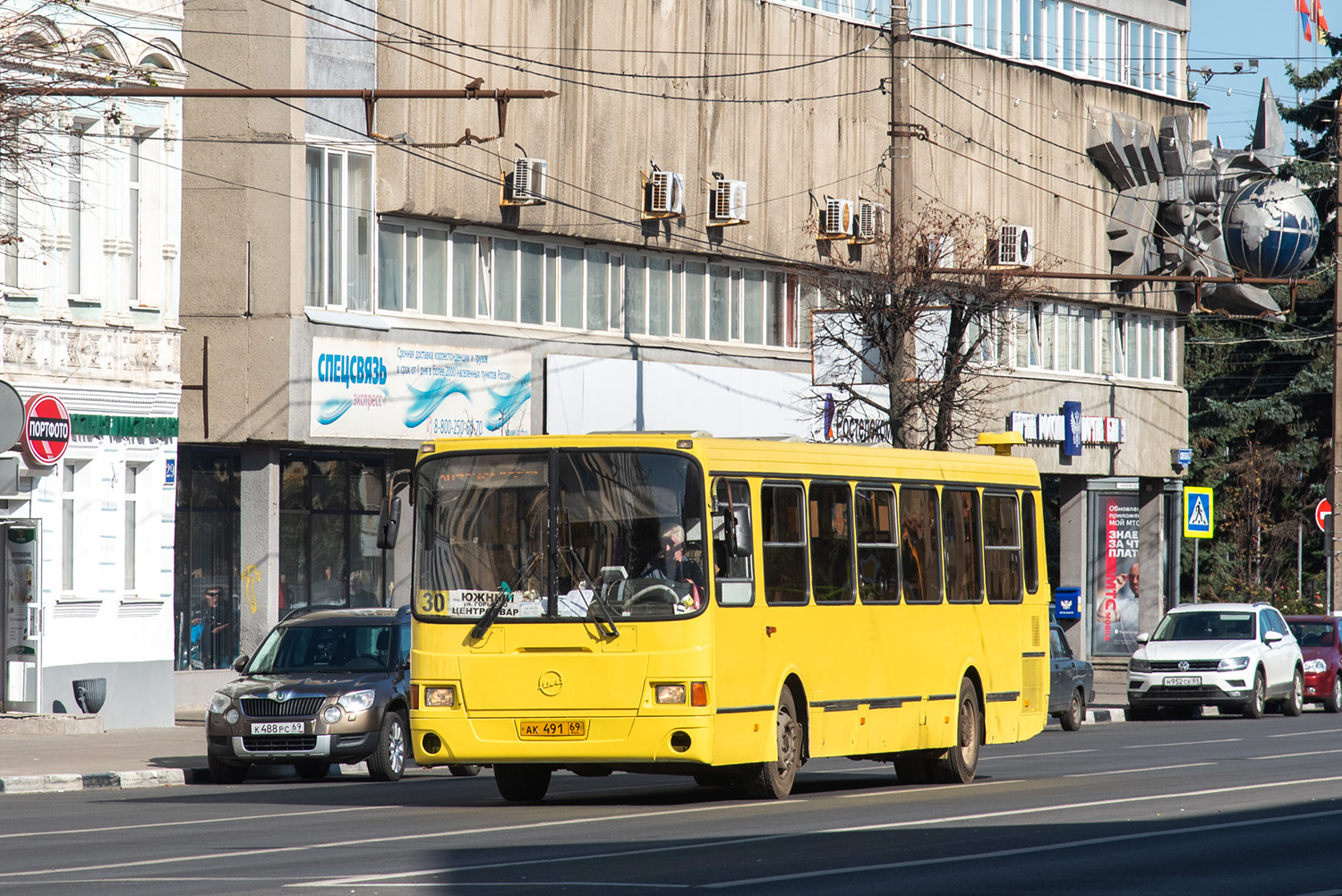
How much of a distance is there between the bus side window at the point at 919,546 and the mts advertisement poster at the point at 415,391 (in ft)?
49.6

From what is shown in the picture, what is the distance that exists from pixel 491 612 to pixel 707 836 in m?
3.34

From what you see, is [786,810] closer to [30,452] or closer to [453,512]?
[453,512]

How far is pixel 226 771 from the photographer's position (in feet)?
73.0

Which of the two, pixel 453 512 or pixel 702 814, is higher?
pixel 453 512

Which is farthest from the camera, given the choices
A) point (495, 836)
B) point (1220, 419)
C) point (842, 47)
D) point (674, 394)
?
point (1220, 419)

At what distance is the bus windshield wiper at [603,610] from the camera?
1706 cm

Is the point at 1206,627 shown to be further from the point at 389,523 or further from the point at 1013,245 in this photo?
the point at 389,523

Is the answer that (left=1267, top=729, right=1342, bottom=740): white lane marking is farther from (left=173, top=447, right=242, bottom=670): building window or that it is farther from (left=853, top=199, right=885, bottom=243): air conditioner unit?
(left=853, top=199, right=885, bottom=243): air conditioner unit

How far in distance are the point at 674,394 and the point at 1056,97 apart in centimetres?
1519

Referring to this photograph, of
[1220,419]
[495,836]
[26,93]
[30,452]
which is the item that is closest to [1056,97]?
[1220,419]

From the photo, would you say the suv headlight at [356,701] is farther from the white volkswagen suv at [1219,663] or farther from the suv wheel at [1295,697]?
the suv wheel at [1295,697]

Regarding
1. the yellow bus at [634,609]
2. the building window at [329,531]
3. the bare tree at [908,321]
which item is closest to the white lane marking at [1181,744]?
the bare tree at [908,321]

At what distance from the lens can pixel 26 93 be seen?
66.2ft

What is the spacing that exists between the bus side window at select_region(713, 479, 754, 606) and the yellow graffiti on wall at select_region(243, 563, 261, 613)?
1752 cm
